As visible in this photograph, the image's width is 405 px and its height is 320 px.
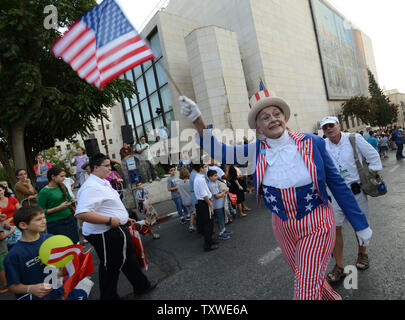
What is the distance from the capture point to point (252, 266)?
140 inches

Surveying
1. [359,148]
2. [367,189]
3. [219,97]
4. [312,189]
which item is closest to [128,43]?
[312,189]

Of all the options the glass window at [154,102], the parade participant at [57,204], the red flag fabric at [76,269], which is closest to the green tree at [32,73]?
the parade participant at [57,204]

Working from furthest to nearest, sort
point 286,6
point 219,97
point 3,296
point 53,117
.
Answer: point 286,6, point 219,97, point 53,117, point 3,296

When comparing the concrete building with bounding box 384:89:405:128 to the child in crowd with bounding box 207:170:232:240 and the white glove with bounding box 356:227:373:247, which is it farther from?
the white glove with bounding box 356:227:373:247

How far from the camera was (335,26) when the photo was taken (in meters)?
35.0

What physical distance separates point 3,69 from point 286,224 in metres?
9.88

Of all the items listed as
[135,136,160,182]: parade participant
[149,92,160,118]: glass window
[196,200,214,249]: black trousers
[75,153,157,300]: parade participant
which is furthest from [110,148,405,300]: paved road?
[149,92,160,118]: glass window

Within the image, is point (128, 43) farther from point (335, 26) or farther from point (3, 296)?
point (335, 26)

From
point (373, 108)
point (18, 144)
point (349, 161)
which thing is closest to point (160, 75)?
point (18, 144)

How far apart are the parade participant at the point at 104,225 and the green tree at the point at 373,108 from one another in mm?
33679

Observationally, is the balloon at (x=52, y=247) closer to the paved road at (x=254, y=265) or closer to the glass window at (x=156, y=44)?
the paved road at (x=254, y=265)

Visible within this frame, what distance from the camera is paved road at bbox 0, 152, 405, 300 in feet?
9.00

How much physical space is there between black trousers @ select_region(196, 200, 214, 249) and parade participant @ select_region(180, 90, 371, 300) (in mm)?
2778

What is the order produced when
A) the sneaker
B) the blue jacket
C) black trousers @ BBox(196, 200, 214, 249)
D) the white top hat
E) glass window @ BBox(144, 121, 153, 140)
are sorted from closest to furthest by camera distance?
1. the blue jacket
2. the white top hat
3. black trousers @ BBox(196, 200, 214, 249)
4. the sneaker
5. glass window @ BBox(144, 121, 153, 140)
